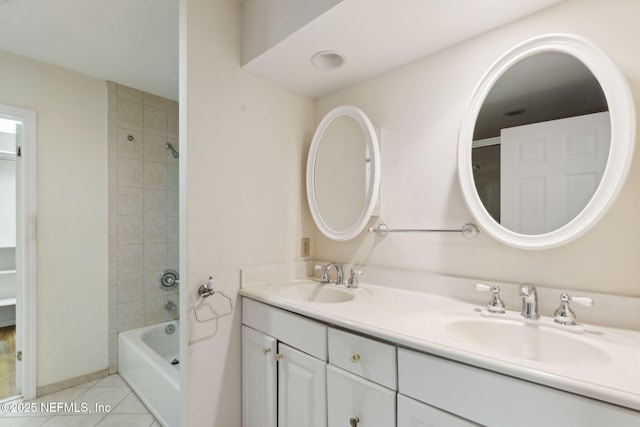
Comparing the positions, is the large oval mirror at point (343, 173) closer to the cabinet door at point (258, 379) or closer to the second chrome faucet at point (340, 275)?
the second chrome faucet at point (340, 275)

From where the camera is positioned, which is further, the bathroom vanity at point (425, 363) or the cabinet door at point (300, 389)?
the cabinet door at point (300, 389)

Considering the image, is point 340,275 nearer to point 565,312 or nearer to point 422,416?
point 422,416

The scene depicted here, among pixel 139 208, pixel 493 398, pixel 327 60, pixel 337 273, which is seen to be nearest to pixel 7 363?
pixel 139 208

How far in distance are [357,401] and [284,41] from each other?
4.93ft

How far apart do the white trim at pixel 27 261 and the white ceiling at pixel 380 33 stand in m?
1.66

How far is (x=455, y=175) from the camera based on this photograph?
4.30 feet

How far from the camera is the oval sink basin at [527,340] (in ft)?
2.88

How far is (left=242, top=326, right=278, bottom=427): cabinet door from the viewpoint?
131 centimetres

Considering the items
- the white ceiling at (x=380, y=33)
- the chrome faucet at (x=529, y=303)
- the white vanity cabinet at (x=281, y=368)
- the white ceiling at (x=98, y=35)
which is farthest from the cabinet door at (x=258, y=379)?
the white ceiling at (x=98, y=35)

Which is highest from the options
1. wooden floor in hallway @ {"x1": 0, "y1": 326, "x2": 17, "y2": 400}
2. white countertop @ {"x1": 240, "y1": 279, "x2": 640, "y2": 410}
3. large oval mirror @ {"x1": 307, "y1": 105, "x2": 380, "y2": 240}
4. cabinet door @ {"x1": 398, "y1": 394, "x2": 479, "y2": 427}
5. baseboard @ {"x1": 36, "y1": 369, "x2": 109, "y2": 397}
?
large oval mirror @ {"x1": 307, "y1": 105, "x2": 380, "y2": 240}

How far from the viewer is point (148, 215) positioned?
2.49 m

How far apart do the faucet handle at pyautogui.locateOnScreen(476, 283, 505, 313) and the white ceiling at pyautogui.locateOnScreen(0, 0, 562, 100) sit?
3.51 ft

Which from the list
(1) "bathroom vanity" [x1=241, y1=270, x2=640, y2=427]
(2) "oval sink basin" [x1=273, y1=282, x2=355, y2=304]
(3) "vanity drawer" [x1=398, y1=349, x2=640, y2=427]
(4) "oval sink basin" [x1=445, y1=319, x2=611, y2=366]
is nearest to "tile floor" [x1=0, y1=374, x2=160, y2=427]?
(1) "bathroom vanity" [x1=241, y1=270, x2=640, y2=427]

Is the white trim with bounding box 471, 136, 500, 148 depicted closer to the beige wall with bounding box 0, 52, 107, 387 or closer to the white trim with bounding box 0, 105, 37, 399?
the beige wall with bounding box 0, 52, 107, 387
